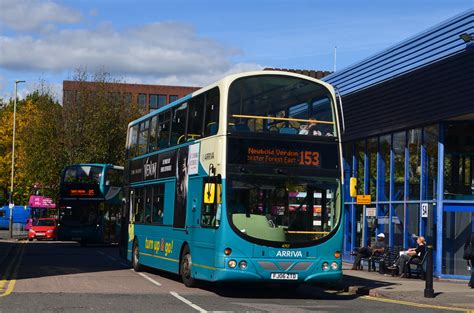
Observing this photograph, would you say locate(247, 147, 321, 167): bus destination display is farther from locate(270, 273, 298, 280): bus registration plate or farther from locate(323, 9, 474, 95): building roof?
locate(323, 9, 474, 95): building roof

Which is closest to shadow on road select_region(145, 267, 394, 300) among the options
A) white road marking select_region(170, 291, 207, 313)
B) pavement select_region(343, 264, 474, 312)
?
pavement select_region(343, 264, 474, 312)

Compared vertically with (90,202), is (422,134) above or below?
above

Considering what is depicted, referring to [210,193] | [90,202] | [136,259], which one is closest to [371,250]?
[136,259]

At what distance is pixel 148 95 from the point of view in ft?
375

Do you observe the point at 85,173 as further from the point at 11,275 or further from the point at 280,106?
the point at 280,106

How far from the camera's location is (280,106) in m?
16.4

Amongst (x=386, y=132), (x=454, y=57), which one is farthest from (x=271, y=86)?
(x=386, y=132)

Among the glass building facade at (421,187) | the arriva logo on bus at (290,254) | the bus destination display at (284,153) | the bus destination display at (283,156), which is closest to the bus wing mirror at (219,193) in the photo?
the bus destination display at (284,153)

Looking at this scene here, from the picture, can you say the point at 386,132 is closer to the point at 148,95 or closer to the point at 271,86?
the point at 271,86

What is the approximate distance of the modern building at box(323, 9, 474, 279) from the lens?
72.1ft

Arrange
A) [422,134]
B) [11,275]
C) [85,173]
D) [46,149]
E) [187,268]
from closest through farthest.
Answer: [187,268] → [11,275] → [422,134] → [85,173] → [46,149]

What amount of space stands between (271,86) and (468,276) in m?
9.75

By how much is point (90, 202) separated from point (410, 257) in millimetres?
24223

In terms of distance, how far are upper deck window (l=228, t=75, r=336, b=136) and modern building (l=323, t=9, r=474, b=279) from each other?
5.72 m
